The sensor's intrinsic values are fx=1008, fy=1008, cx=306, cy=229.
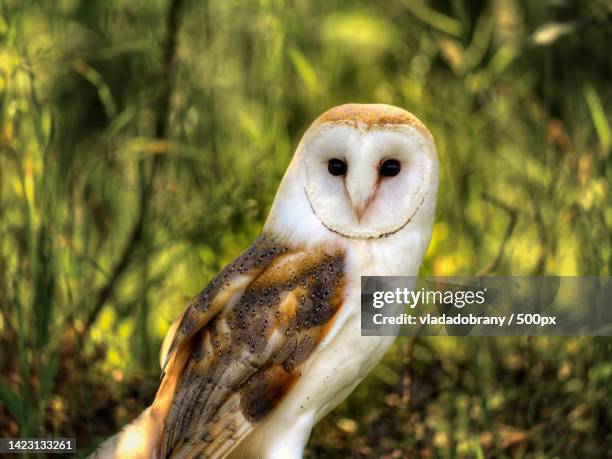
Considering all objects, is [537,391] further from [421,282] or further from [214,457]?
[214,457]

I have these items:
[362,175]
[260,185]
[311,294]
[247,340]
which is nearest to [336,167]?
[362,175]

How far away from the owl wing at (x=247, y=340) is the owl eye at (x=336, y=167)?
14cm

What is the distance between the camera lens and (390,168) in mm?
1643

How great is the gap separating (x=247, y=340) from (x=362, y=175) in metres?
0.34

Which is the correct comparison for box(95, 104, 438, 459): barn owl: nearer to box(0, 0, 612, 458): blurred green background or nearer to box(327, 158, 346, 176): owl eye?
box(327, 158, 346, 176): owl eye

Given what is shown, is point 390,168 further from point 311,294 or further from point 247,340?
point 247,340

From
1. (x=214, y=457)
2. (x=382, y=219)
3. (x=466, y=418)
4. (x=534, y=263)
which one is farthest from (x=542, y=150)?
(x=214, y=457)

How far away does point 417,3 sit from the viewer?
280cm

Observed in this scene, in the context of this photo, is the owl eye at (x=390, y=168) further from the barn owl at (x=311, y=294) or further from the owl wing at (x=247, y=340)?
the owl wing at (x=247, y=340)

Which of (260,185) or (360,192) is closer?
(360,192)

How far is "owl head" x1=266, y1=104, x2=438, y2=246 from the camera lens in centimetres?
160

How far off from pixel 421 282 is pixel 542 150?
697 millimetres

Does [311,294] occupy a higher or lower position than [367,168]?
lower

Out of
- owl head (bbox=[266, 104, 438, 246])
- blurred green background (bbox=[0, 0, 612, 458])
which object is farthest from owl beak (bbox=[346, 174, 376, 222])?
blurred green background (bbox=[0, 0, 612, 458])
